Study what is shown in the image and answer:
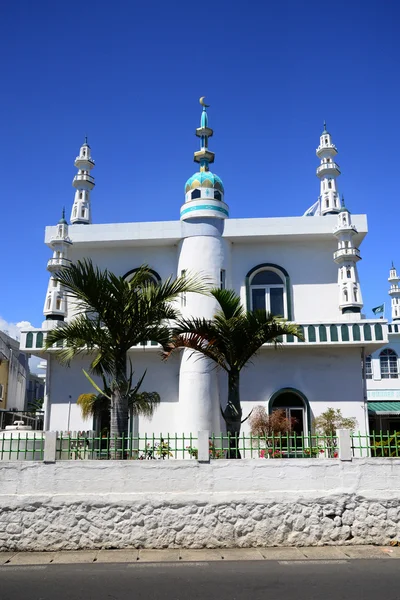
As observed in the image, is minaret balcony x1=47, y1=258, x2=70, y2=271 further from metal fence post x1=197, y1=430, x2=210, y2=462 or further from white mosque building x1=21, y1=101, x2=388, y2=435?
metal fence post x1=197, y1=430, x2=210, y2=462

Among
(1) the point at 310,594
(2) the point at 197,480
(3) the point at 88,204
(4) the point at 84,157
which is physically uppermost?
(4) the point at 84,157

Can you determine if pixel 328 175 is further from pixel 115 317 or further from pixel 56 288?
pixel 115 317

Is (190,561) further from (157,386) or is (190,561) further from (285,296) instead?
(285,296)

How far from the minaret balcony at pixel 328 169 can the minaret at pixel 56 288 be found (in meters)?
10.5

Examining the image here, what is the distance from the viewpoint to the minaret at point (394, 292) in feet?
132

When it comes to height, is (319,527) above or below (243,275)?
below

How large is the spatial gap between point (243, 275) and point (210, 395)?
479 centimetres

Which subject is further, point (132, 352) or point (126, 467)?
point (132, 352)

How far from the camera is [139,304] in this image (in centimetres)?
1116

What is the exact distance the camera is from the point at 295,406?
19.2 m

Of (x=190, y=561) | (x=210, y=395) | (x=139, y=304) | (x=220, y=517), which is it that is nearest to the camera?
(x=190, y=561)

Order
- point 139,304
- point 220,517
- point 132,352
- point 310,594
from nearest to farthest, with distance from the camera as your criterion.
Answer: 1. point 310,594
2. point 220,517
3. point 139,304
4. point 132,352

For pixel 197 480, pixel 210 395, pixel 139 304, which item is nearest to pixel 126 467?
pixel 197 480

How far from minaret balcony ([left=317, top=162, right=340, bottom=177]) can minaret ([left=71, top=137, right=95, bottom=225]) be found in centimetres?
949
